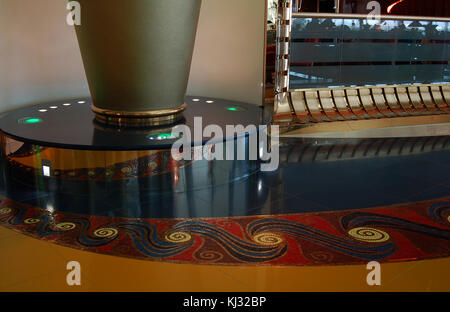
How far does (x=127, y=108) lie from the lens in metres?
3.65

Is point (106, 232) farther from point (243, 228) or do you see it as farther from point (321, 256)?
point (321, 256)

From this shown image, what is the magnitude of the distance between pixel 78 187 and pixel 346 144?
109 inches

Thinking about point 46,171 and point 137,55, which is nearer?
point 46,171

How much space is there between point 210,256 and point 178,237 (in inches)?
11.2

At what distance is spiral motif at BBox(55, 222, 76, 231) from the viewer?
252cm

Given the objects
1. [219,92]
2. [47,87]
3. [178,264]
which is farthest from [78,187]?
[219,92]

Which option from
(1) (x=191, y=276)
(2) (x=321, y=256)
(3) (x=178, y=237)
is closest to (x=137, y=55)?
(3) (x=178, y=237)

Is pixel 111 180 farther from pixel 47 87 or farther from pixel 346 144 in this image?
pixel 346 144

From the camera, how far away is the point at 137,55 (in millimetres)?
3404

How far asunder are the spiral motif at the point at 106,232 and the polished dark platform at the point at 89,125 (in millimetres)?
658

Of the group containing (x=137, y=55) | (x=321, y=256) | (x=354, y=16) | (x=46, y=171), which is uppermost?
(x=354, y=16)

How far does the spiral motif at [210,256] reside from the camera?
7.22 feet

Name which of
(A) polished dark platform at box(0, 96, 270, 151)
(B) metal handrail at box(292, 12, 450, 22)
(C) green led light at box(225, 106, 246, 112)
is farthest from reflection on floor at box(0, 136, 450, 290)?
(B) metal handrail at box(292, 12, 450, 22)

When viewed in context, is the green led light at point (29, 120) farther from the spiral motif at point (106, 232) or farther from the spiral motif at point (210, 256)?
the spiral motif at point (210, 256)
